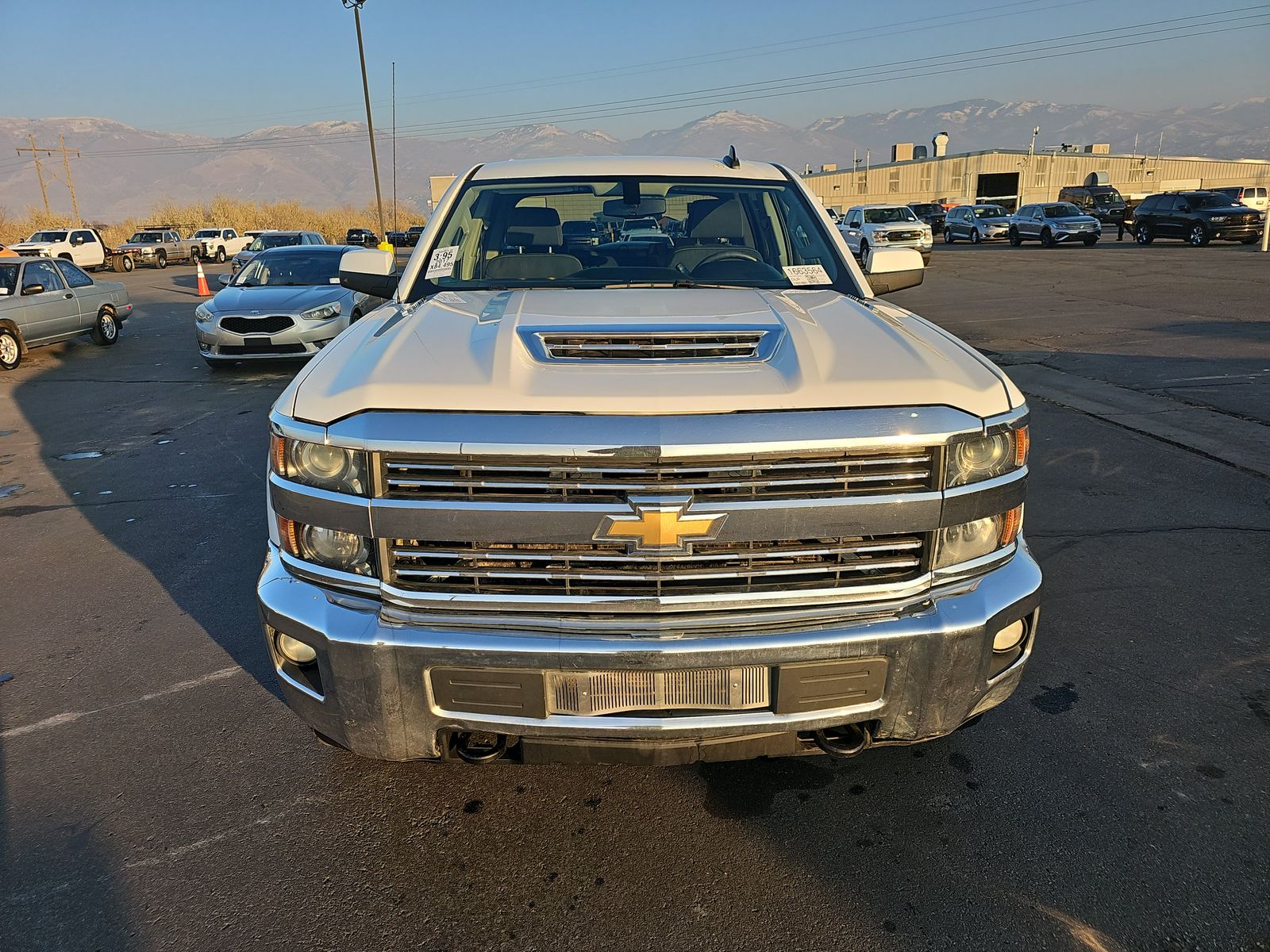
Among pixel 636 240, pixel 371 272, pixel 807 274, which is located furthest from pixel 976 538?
pixel 371 272

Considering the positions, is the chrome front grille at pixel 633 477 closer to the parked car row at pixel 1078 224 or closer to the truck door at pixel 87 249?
the parked car row at pixel 1078 224

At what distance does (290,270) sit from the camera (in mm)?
12414

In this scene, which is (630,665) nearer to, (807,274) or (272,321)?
(807,274)

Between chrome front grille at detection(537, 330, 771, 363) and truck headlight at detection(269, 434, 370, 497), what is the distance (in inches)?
23.5

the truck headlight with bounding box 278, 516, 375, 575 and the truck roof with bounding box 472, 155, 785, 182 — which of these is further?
the truck roof with bounding box 472, 155, 785, 182

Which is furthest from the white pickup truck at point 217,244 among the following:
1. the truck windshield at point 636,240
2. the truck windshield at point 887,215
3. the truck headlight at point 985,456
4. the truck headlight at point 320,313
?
the truck headlight at point 985,456

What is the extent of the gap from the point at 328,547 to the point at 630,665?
87 cm

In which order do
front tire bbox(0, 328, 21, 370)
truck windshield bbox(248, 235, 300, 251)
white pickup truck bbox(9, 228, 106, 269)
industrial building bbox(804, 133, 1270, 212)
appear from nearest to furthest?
1. front tire bbox(0, 328, 21, 370)
2. truck windshield bbox(248, 235, 300, 251)
3. white pickup truck bbox(9, 228, 106, 269)
4. industrial building bbox(804, 133, 1270, 212)

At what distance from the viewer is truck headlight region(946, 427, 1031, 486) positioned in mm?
2236

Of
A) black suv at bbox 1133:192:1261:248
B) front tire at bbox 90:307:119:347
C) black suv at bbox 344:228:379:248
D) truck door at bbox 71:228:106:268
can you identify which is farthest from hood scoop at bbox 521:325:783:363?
truck door at bbox 71:228:106:268

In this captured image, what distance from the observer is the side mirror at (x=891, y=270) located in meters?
3.85

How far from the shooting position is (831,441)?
2.10m

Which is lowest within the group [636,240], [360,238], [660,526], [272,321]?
[360,238]

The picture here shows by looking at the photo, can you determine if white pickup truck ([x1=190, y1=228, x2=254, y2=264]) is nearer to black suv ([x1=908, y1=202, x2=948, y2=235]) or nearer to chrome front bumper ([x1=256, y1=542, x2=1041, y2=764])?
black suv ([x1=908, y1=202, x2=948, y2=235])
